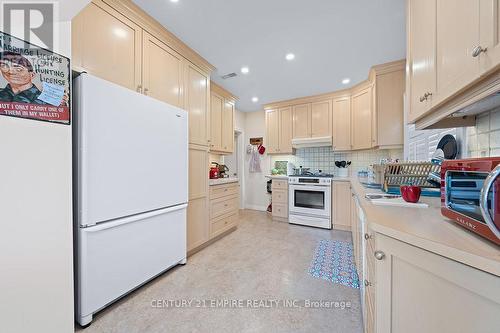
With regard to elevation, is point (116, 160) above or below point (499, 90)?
below

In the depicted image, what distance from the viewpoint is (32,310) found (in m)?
0.90

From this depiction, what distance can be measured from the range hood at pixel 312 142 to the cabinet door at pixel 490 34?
3270mm

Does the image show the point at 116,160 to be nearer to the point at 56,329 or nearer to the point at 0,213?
the point at 0,213

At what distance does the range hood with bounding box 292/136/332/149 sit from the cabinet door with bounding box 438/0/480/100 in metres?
2.97

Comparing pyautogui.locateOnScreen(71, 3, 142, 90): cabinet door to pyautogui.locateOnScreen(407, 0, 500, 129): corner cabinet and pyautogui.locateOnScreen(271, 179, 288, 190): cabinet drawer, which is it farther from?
pyautogui.locateOnScreen(271, 179, 288, 190): cabinet drawer

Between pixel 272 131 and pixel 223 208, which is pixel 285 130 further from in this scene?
pixel 223 208

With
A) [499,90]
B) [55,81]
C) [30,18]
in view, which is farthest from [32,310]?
[499,90]

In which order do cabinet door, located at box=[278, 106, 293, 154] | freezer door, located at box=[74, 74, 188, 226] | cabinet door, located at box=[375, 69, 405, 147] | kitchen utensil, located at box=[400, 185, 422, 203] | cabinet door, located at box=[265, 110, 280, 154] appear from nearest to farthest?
kitchen utensil, located at box=[400, 185, 422, 203] < freezer door, located at box=[74, 74, 188, 226] < cabinet door, located at box=[375, 69, 405, 147] < cabinet door, located at box=[278, 106, 293, 154] < cabinet door, located at box=[265, 110, 280, 154]

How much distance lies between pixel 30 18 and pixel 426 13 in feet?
6.35

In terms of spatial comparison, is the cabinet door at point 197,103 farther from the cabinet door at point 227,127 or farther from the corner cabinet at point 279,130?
the corner cabinet at point 279,130

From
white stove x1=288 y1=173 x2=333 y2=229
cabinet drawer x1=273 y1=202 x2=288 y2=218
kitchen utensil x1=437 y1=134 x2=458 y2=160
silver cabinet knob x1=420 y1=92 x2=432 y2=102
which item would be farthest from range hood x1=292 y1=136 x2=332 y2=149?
silver cabinet knob x1=420 y1=92 x2=432 y2=102

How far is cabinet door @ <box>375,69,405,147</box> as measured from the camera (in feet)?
9.27

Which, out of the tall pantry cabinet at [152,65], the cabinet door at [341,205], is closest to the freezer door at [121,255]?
the tall pantry cabinet at [152,65]

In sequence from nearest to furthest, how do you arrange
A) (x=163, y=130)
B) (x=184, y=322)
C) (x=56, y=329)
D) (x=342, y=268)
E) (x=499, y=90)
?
(x=499, y=90)
(x=56, y=329)
(x=184, y=322)
(x=163, y=130)
(x=342, y=268)
